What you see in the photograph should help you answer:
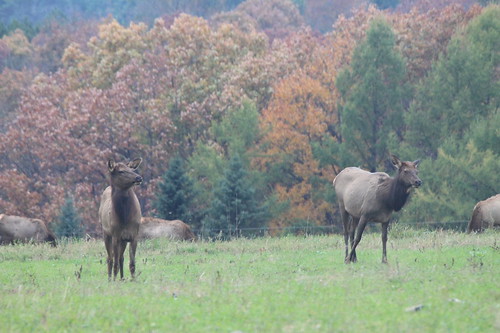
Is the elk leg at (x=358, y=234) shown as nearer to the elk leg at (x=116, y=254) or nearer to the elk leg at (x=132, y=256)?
the elk leg at (x=132, y=256)

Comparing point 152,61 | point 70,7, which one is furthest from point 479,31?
point 70,7

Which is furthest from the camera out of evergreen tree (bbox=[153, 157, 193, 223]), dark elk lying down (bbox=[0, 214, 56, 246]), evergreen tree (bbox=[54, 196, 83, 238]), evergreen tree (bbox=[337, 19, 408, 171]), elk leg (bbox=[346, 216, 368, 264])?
evergreen tree (bbox=[337, 19, 408, 171])

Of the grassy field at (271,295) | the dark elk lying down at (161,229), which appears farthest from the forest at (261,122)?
the grassy field at (271,295)

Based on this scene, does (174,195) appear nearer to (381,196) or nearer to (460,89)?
(460,89)

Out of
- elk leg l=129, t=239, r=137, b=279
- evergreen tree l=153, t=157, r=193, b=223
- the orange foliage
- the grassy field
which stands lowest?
the grassy field

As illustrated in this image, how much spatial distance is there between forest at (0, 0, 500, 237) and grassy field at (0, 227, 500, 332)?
2568 centimetres

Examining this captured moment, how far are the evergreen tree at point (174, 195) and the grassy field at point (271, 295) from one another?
77.8 ft

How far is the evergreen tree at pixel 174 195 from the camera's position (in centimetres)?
4256

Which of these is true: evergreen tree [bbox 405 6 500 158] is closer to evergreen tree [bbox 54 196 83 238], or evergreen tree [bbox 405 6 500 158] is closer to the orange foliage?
the orange foliage

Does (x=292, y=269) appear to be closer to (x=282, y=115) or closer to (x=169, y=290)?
(x=169, y=290)

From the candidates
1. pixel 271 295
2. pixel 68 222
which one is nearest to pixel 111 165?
pixel 271 295

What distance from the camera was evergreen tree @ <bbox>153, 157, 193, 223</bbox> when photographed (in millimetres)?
42562

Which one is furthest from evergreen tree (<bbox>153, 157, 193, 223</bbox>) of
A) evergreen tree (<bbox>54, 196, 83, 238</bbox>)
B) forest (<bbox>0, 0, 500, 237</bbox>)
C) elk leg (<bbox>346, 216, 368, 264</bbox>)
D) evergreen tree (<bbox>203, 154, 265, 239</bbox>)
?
elk leg (<bbox>346, 216, 368, 264</bbox>)

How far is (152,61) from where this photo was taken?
56.2m
